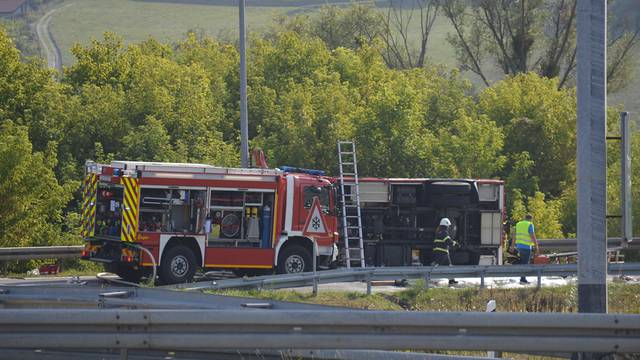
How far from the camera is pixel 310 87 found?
46.1 meters

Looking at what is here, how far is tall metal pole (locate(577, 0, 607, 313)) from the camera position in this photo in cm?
1016

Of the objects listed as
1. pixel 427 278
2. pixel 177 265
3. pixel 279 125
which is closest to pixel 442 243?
pixel 427 278

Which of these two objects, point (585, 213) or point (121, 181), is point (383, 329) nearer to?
point (585, 213)

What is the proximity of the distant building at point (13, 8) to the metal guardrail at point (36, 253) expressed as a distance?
15385 cm

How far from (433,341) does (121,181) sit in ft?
42.0

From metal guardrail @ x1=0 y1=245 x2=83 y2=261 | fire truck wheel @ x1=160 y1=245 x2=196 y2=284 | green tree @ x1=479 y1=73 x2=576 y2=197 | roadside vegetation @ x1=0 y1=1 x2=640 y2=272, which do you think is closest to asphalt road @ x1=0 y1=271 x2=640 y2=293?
metal guardrail @ x1=0 y1=245 x2=83 y2=261

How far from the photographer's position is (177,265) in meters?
20.6

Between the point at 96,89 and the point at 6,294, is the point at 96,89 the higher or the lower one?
the higher one

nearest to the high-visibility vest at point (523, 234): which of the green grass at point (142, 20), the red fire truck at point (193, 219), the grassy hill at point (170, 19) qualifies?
the red fire truck at point (193, 219)

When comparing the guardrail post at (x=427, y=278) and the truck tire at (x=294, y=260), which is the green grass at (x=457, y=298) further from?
the truck tire at (x=294, y=260)

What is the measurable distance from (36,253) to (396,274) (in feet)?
30.4

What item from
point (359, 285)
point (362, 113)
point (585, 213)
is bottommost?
point (359, 285)

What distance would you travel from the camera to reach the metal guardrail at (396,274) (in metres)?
17.9

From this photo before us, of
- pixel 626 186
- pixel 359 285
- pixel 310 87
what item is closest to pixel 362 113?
pixel 310 87
